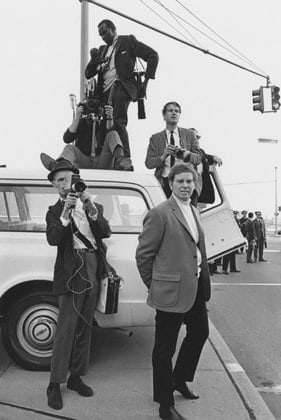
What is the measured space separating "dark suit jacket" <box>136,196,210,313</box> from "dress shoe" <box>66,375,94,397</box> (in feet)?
3.16

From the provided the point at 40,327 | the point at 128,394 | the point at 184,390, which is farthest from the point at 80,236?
the point at 184,390

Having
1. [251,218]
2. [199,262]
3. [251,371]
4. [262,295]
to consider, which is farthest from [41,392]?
[251,218]

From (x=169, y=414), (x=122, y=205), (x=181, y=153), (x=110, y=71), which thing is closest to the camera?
(x=169, y=414)

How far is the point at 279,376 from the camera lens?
491 cm

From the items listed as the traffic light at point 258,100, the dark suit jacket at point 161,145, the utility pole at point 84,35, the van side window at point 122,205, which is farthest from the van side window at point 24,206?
A: the traffic light at point 258,100

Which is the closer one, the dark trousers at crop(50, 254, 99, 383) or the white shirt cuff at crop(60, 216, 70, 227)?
the white shirt cuff at crop(60, 216, 70, 227)

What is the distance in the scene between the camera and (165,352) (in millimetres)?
3520

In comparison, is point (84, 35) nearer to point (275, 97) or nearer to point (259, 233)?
point (275, 97)

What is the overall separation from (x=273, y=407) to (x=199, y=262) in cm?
149

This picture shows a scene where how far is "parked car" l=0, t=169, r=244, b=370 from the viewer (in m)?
4.38

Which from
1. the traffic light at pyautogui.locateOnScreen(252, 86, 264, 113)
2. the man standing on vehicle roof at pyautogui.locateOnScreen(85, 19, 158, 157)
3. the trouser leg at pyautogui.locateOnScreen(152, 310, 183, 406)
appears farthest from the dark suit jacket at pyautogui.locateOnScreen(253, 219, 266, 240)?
the trouser leg at pyautogui.locateOnScreen(152, 310, 183, 406)

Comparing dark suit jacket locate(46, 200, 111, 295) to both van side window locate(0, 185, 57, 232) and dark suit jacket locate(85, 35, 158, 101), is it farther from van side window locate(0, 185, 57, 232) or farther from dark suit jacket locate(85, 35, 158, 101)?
dark suit jacket locate(85, 35, 158, 101)

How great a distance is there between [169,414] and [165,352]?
16.9 inches

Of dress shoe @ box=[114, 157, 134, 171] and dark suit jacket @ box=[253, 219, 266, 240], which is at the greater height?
dress shoe @ box=[114, 157, 134, 171]
